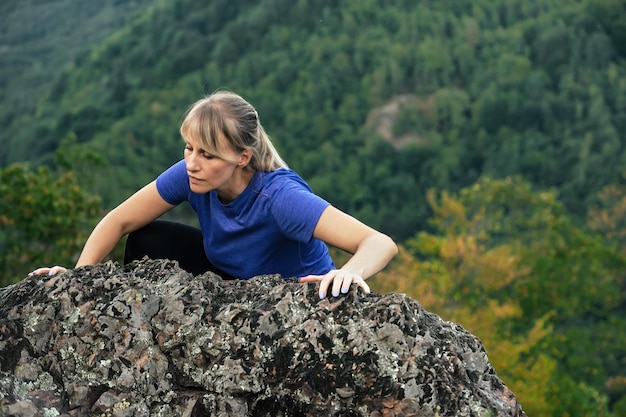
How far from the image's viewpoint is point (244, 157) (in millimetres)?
3783

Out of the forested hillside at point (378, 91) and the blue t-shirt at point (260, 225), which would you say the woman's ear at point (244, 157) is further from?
the forested hillside at point (378, 91)

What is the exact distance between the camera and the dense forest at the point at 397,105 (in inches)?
1542

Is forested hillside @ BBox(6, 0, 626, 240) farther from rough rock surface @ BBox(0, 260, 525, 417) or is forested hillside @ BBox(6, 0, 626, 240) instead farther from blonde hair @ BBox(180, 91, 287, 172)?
rough rock surface @ BBox(0, 260, 525, 417)

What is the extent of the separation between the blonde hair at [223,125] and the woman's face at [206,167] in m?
0.02

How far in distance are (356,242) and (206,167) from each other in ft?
2.06

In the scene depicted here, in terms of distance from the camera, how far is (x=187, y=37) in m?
79.6

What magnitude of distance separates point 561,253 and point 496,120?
3019 centimetres

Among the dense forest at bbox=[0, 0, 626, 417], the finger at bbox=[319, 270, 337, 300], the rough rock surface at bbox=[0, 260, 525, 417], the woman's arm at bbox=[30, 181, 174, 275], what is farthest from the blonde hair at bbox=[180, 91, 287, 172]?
the dense forest at bbox=[0, 0, 626, 417]

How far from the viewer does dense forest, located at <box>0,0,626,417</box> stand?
39.2m

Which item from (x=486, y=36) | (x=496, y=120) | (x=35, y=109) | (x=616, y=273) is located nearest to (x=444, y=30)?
(x=486, y=36)

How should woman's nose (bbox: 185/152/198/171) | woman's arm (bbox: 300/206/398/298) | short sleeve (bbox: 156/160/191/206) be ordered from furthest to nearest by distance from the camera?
short sleeve (bbox: 156/160/191/206), woman's nose (bbox: 185/152/198/171), woman's arm (bbox: 300/206/398/298)

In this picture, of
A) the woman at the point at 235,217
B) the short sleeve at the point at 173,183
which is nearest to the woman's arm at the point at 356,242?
the woman at the point at 235,217

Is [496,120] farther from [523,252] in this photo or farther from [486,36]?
[523,252]

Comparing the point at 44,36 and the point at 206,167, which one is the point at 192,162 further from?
the point at 44,36
